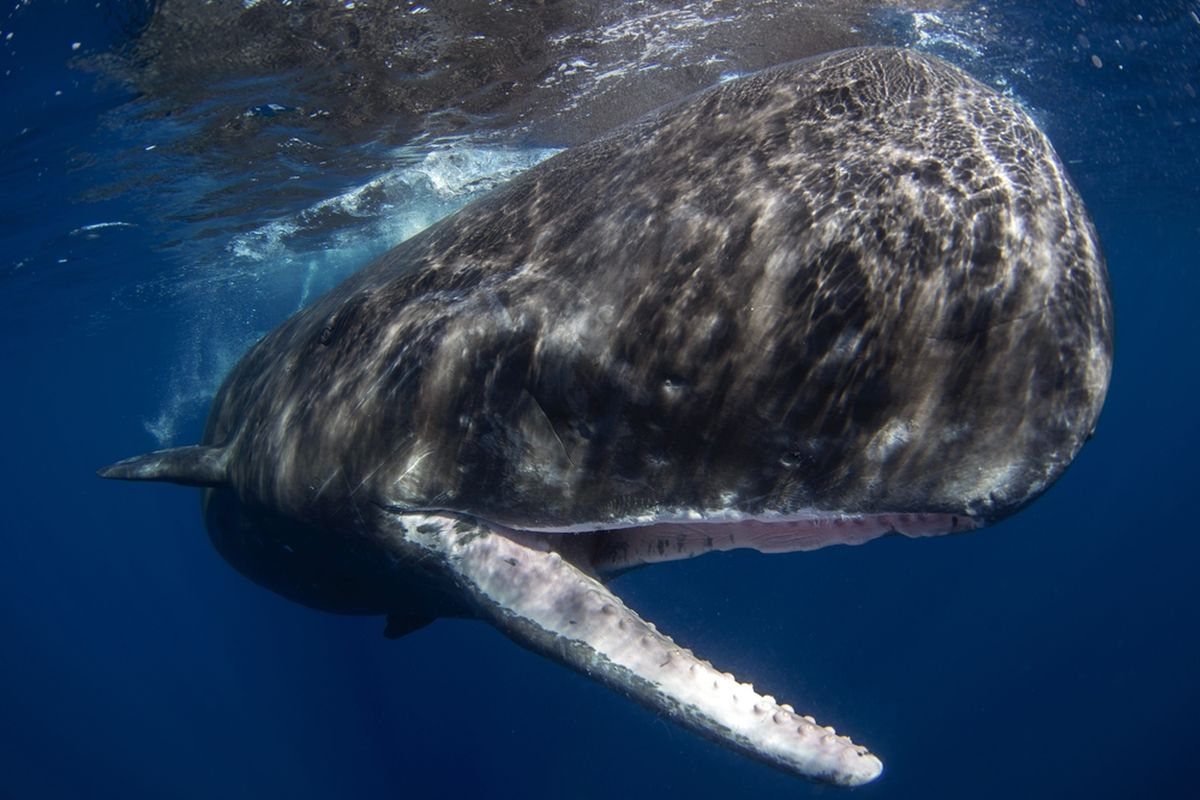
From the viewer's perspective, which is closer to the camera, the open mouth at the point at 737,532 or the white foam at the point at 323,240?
the open mouth at the point at 737,532

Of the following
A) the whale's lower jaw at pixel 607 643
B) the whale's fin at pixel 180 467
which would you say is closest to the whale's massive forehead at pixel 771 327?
the whale's lower jaw at pixel 607 643

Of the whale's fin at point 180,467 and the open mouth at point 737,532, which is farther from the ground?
the open mouth at point 737,532

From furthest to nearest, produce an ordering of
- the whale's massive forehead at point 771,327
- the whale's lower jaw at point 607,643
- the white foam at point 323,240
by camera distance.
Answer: the white foam at point 323,240 → the whale's lower jaw at point 607,643 → the whale's massive forehead at point 771,327

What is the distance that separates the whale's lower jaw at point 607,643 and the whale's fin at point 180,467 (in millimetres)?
2460

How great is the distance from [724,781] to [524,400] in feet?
110

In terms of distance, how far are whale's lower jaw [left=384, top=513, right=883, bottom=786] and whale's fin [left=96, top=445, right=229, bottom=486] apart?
2.46m

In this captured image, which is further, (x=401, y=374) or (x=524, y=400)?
(x=401, y=374)

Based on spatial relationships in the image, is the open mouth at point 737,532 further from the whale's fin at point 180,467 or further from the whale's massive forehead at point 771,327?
the whale's fin at point 180,467

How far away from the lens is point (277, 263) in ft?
95.1

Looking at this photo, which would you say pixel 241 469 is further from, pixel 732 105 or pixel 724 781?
pixel 724 781

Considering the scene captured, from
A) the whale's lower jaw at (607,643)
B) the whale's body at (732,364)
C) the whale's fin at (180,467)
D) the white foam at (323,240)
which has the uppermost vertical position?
the whale's body at (732,364)

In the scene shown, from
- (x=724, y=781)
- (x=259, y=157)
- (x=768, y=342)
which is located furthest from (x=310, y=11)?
(x=724, y=781)

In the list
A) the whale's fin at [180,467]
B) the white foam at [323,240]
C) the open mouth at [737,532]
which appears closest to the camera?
the open mouth at [737,532]

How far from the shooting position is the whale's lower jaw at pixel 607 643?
2328 mm
